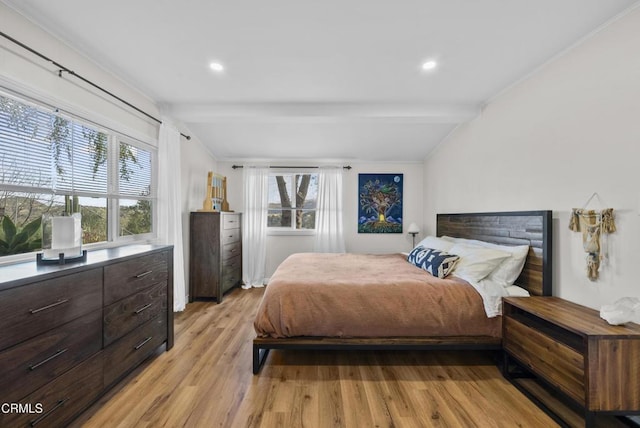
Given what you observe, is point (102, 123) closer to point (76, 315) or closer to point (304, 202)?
point (76, 315)

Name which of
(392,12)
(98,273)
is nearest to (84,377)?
(98,273)

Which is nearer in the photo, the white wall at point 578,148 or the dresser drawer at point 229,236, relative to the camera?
the white wall at point 578,148

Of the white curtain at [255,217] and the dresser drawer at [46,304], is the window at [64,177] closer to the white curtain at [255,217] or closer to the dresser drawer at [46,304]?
the dresser drawer at [46,304]

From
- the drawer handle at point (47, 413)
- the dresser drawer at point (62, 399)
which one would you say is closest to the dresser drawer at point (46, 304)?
the dresser drawer at point (62, 399)

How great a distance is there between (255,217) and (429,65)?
3286 millimetres

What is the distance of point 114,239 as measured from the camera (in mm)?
2367

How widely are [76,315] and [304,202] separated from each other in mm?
3374

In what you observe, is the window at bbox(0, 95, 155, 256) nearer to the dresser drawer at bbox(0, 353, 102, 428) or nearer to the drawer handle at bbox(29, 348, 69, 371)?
the drawer handle at bbox(29, 348, 69, 371)

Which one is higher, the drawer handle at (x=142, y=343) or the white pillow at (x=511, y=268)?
the white pillow at (x=511, y=268)

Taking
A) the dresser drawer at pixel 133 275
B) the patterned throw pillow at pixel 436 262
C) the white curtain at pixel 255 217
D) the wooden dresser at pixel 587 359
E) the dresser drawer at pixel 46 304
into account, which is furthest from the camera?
the white curtain at pixel 255 217

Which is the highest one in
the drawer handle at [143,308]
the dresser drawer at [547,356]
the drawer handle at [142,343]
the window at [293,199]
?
the window at [293,199]

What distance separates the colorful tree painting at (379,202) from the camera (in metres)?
4.43

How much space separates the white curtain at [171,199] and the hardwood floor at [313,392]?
34.8 inches

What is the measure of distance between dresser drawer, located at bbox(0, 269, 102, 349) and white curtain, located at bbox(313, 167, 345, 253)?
3111 millimetres
